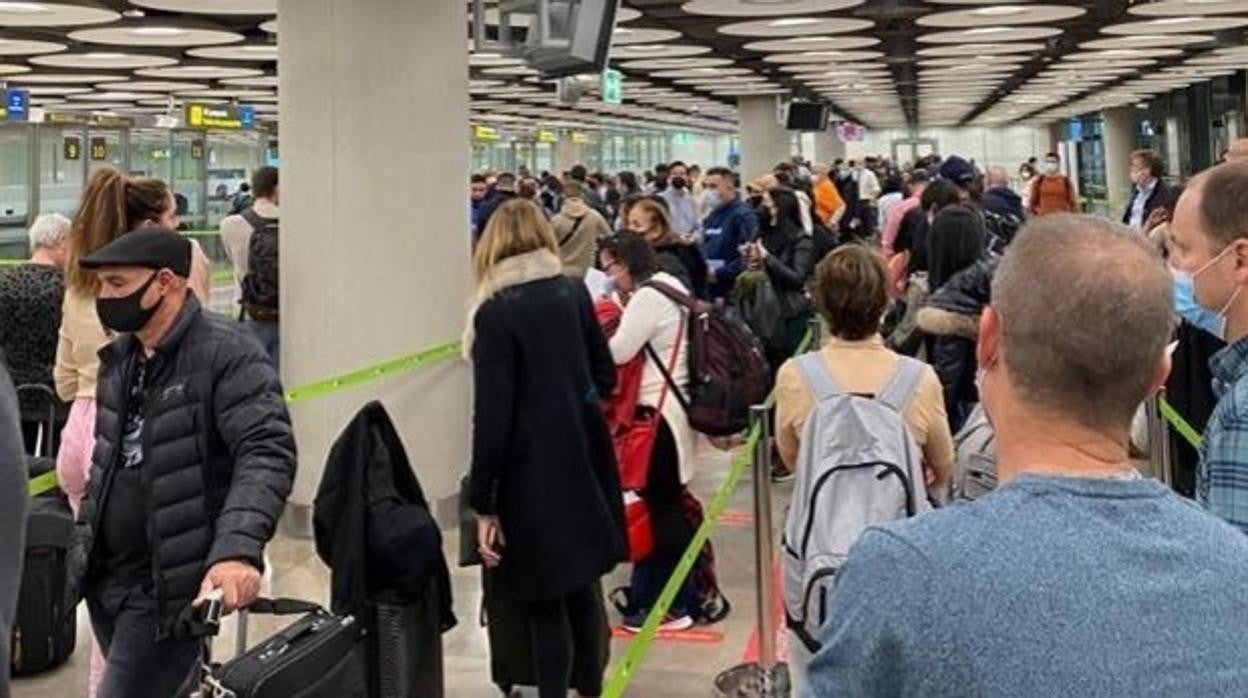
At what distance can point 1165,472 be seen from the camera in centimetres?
564

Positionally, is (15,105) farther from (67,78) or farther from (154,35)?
(154,35)

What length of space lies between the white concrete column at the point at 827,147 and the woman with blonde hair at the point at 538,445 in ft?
112

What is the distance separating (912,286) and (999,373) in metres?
6.63

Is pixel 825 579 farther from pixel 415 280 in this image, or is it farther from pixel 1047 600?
pixel 415 280

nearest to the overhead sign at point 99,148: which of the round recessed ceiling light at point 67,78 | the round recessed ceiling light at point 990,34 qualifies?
the round recessed ceiling light at point 67,78

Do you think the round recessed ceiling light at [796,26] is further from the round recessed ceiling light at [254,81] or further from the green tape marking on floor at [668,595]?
the green tape marking on floor at [668,595]

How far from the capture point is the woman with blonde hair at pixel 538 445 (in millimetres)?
4211

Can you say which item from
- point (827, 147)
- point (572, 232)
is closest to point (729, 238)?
point (572, 232)

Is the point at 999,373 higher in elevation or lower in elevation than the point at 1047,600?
higher

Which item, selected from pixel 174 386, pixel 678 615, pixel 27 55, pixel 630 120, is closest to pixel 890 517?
pixel 174 386

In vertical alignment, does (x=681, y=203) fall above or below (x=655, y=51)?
below

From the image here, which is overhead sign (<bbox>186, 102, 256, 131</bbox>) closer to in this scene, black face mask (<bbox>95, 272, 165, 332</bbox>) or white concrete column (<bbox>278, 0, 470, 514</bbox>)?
white concrete column (<bbox>278, 0, 470, 514</bbox>)

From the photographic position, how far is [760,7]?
12.4 metres

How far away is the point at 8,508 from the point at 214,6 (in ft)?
33.0
